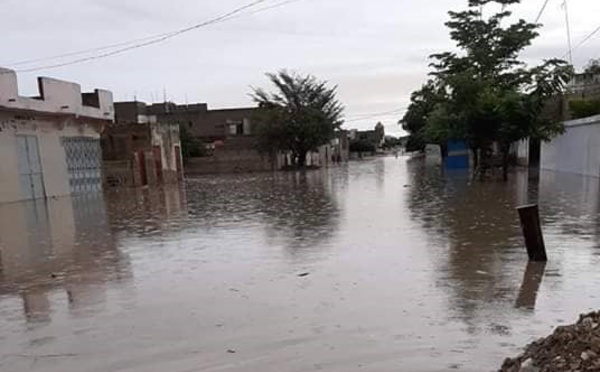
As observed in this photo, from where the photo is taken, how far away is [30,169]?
2569cm

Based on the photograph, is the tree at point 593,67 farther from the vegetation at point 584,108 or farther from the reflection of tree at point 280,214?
the reflection of tree at point 280,214

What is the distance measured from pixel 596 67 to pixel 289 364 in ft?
135

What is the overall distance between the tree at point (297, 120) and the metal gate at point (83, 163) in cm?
2161

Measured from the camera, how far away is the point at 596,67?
3950 cm

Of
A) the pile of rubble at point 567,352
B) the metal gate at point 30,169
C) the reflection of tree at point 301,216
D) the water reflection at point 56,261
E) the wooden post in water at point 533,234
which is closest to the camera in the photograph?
the pile of rubble at point 567,352

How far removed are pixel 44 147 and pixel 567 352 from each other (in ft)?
88.8

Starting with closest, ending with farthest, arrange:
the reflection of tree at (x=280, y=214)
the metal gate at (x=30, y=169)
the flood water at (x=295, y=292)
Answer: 1. the flood water at (x=295, y=292)
2. the reflection of tree at (x=280, y=214)
3. the metal gate at (x=30, y=169)

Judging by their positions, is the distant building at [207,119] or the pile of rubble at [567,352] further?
the distant building at [207,119]

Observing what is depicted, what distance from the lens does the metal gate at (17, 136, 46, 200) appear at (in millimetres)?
25058

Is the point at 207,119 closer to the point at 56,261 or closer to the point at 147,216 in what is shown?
the point at 147,216

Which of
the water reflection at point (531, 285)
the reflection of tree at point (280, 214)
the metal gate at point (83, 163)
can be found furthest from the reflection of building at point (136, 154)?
the water reflection at point (531, 285)

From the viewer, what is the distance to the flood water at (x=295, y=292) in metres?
5.09

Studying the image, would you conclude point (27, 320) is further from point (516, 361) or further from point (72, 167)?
point (72, 167)

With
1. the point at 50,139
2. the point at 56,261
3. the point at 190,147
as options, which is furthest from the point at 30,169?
the point at 190,147
